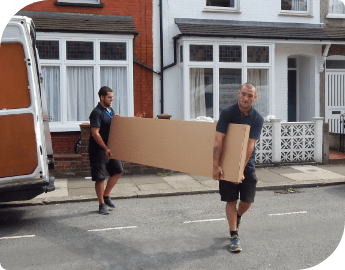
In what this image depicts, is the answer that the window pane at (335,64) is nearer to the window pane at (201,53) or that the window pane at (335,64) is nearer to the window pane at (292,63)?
the window pane at (292,63)

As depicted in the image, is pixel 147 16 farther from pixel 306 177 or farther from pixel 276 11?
pixel 306 177

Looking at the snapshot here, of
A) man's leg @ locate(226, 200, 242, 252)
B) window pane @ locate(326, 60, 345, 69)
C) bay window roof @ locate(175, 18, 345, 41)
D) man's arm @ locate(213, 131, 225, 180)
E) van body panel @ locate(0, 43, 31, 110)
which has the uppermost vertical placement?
bay window roof @ locate(175, 18, 345, 41)

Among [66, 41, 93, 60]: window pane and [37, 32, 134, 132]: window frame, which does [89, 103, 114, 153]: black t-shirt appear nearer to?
[37, 32, 134, 132]: window frame

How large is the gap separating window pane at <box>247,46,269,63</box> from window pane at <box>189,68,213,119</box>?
1.24 metres

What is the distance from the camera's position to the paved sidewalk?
785 centimetres

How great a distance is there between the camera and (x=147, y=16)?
1169 centimetres

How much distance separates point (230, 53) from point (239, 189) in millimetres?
7544

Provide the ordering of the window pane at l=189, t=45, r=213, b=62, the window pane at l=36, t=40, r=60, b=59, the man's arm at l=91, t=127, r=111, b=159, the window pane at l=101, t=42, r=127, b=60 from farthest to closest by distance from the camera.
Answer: the window pane at l=189, t=45, r=213, b=62 < the window pane at l=101, t=42, r=127, b=60 < the window pane at l=36, t=40, r=60, b=59 < the man's arm at l=91, t=127, r=111, b=159

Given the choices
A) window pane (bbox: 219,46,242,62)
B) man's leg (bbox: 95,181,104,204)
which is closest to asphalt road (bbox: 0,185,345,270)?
man's leg (bbox: 95,181,104,204)

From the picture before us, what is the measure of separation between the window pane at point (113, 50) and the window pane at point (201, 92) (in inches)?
81.3

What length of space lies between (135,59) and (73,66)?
176 cm

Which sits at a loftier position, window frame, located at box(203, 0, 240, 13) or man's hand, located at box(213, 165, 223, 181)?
window frame, located at box(203, 0, 240, 13)

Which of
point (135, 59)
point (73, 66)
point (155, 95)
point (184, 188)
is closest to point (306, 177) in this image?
point (184, 188)

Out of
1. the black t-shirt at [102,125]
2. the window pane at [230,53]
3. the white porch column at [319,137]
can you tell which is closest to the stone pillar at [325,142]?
the white porch column at [319,137]
